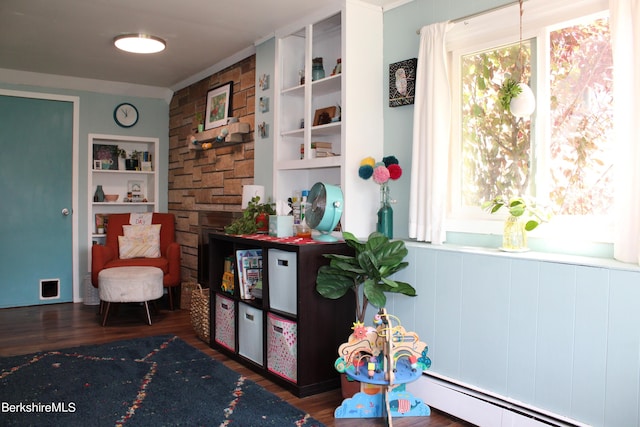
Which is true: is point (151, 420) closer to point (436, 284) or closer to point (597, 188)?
point (436, 284)

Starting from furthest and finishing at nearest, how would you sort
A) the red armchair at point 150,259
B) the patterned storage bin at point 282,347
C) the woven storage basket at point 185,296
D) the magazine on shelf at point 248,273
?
the woven storage basket at point 185,296
the red armchair at point 150,259
the magazine on shelf at point 248,273
the patterned storage bin at point 282,347

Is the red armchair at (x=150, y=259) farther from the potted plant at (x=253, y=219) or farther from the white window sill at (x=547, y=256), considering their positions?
→ the white window sill at (x=547, y=256)

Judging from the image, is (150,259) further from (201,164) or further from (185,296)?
(201,164)

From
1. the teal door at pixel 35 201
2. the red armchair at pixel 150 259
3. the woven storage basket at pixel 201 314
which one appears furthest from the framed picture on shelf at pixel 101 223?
the woven storage basket at pixel 201 314

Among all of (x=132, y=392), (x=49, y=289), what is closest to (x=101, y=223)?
(x=49, y=289)

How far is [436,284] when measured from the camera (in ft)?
8.79

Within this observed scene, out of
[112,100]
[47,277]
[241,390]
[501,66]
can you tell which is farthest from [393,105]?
[47,277]

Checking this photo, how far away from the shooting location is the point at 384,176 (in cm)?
304

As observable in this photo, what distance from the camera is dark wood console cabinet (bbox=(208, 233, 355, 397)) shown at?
2.90m

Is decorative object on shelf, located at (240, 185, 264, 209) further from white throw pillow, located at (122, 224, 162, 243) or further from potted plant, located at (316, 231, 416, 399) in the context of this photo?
white throw pillow, located at (122, 224, 162, 243)

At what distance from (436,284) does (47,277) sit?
13.9 feet

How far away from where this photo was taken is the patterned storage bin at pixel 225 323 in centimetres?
362

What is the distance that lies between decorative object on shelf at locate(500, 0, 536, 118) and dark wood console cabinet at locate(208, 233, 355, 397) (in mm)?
1164

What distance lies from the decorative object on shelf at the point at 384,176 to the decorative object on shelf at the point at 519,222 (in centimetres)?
75
